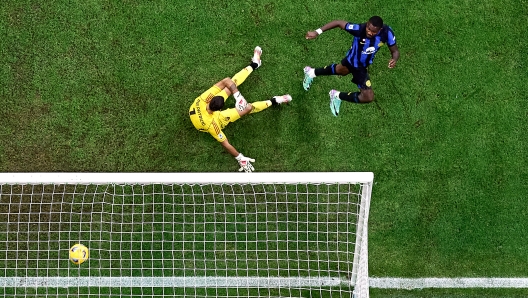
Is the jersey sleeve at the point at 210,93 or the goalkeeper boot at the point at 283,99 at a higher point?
the jersey sleeve at the point at 210,93

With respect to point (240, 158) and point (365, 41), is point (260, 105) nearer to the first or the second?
point (240, 158)

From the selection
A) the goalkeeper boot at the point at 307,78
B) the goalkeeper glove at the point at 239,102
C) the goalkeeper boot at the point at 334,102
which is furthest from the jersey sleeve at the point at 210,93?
the goalkeeper boot at the point at 334,102

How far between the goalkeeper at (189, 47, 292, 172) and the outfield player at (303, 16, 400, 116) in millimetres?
542

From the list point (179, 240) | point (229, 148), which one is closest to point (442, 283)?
point (229, 148)

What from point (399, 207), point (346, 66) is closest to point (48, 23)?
point (346, 66)

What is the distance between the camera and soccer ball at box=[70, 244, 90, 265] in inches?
239

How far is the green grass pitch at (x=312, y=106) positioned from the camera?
655 centimetres

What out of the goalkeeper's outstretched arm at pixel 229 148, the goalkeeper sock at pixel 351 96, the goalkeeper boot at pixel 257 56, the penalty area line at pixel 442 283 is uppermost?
the goalkeeper boot at pixel 257 56

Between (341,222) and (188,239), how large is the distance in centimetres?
186

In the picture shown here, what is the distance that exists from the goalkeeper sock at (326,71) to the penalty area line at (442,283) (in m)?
2.53

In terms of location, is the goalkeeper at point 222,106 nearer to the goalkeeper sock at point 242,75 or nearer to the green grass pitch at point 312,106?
the goalkeeper sock at point 242,75

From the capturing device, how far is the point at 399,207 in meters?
6.56

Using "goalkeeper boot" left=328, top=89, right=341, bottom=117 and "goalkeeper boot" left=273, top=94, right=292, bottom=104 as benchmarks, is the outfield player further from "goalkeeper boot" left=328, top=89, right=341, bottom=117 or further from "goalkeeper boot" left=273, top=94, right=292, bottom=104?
"goalkeeper boot" left=273, top=94, right=292, bottom=104

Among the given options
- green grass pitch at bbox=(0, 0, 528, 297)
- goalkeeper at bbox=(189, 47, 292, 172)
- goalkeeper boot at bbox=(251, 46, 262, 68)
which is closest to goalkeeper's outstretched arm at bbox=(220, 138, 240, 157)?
goalkeeper at bbox=(189, 47, 292, 172)
